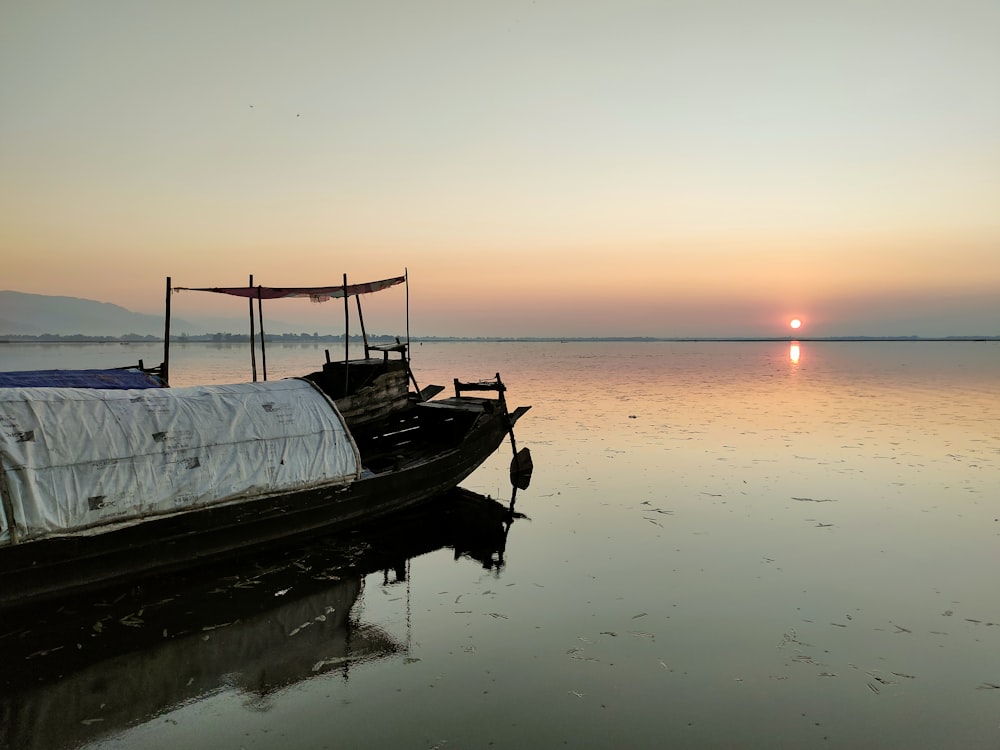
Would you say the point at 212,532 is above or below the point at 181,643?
above

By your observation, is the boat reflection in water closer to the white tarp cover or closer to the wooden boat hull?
the wooden boat hull

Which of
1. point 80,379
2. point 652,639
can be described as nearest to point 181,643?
point 652,639

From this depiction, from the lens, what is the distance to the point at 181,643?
7.83m

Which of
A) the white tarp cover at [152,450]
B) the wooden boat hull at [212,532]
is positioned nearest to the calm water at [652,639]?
the wooden boat hull at [212,532]

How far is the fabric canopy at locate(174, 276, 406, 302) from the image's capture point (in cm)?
1827

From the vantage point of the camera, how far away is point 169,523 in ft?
31.2

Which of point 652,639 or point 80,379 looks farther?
point 80,379

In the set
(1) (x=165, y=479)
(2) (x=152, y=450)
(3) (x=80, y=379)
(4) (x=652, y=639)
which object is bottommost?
(4) (x=652, y=639)

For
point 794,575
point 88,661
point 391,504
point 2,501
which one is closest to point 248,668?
point 88,661

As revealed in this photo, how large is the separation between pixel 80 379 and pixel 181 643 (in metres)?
10.1

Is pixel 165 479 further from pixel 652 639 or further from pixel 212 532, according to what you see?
pixel 652 639

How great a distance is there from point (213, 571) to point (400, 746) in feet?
19.4

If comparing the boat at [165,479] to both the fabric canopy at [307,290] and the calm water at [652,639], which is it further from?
the fabric canopy at [307,290]

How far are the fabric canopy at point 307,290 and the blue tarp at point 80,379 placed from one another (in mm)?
3294
